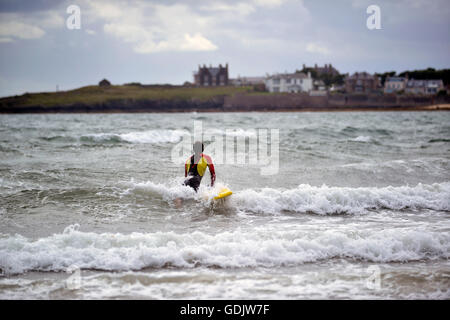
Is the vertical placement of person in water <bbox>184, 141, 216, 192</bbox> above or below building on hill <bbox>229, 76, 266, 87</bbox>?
below

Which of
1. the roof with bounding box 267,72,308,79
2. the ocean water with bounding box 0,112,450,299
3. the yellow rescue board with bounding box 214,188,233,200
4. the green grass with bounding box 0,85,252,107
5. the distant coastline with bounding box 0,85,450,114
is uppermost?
the roof with bounding box 267,72,308,79

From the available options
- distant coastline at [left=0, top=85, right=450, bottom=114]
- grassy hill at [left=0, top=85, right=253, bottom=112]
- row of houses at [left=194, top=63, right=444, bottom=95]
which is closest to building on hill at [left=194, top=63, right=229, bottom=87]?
grassy hill at [left=0, top=85, right=253, bottom=112]

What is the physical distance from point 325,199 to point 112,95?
368 ft

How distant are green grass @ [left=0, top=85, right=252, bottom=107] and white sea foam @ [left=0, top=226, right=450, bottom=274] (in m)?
99.6

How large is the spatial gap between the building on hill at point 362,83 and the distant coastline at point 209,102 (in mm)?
12849

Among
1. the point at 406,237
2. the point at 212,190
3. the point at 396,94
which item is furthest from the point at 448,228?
the point at 396,94

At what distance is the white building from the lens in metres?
108

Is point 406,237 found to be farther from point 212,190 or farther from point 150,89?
point 150,89

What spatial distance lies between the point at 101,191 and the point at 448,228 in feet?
22.5

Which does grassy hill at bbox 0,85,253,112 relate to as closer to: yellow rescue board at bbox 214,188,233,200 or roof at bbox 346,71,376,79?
roof at bbox 346,71,376,79

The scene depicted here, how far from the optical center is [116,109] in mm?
102062

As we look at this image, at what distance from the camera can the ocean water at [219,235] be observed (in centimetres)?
427

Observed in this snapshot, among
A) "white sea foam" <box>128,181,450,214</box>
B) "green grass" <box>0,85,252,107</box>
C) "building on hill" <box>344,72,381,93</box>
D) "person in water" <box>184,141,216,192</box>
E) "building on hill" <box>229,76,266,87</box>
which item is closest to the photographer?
"white sea foam" <box>128,181,450,214</box>

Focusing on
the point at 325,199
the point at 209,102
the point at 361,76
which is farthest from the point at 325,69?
the point at 325,199
